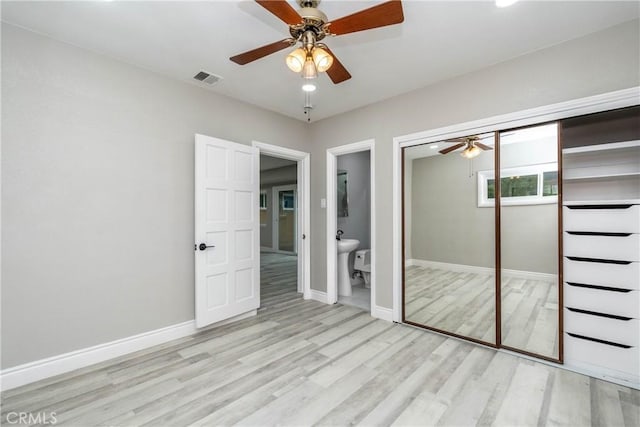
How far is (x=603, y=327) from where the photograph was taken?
219 cm

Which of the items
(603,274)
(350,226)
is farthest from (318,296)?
(603,274)

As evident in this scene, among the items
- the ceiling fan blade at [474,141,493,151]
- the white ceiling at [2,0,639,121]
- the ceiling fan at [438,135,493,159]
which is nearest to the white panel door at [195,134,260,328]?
the white ceiling at [2,0,639,121]

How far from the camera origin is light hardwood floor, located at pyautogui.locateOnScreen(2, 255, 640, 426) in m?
1.78

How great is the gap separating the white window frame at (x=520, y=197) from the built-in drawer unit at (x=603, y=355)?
1.15 m

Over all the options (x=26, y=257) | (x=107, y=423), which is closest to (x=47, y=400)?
(x=107, y=423)

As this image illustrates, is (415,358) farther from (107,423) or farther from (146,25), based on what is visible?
(146,25)

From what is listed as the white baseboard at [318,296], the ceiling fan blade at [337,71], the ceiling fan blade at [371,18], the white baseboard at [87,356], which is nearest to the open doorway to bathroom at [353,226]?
the white baseboard at [318,296]

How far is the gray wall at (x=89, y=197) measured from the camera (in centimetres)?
212

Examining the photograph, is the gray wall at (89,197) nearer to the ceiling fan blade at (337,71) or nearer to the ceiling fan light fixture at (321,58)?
the ceiling fan blade at (337,71)

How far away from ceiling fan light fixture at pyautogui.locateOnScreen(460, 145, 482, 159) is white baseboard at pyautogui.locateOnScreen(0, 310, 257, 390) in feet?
11.3

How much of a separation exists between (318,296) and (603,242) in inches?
126

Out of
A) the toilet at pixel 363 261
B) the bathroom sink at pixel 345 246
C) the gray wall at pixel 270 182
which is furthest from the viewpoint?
the gray wall at pixel 270 182

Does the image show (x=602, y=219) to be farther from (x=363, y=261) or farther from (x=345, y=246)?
(x=363, y=261)

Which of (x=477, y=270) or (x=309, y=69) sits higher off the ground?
(x=309, y=69)
